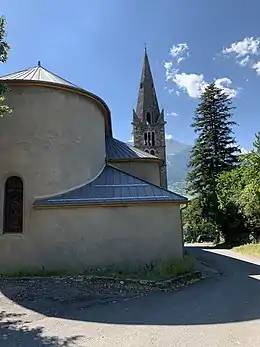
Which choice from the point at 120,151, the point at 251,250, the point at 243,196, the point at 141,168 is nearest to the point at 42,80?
the point at 120,151

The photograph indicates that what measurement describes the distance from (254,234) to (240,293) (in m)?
17.8

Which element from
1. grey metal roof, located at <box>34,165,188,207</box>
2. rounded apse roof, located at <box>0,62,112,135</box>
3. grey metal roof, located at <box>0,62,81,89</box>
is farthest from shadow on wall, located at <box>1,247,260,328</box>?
grey metal roof, located at <box>0,62,81,89</box>

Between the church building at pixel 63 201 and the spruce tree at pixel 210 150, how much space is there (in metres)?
20.6

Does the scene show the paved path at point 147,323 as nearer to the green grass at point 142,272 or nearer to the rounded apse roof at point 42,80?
the green grass at point 142,272

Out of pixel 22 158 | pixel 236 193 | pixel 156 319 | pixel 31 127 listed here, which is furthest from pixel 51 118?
pixel 236 193

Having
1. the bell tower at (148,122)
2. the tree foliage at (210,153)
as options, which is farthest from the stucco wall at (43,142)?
the bell tower at (148,122)

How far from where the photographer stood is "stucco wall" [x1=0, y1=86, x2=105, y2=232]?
13359mm

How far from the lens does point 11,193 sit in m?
13.4

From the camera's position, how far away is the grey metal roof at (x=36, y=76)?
14.4 meters

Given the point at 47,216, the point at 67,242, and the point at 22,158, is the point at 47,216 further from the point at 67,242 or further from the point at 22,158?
the point at 22,158

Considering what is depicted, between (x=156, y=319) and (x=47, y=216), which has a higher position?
(x=47, y=216)

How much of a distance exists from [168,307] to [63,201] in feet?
21.4

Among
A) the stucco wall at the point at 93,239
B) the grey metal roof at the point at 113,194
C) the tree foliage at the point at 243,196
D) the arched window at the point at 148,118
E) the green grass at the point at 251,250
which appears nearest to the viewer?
the stucco wall at the point at 93,239

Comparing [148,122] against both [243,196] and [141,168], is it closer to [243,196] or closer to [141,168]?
[243,196]
